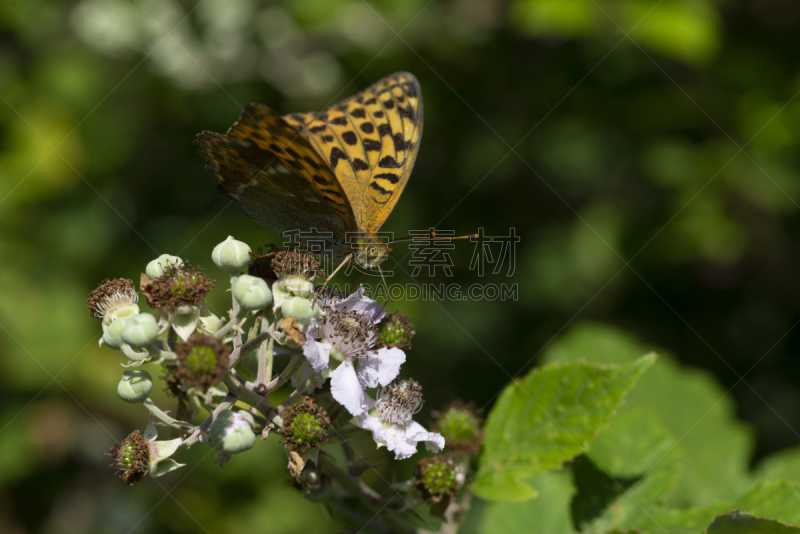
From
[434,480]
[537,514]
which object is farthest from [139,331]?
[537,514]

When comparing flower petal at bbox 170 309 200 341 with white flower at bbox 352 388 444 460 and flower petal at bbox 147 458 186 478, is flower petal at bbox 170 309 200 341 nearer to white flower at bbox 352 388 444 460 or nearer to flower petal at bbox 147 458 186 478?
flower petal at bbox 147 458 186 478

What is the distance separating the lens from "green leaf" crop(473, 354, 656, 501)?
2207mm

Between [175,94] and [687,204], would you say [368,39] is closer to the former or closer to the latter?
[175,94]

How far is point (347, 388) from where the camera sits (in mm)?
1963

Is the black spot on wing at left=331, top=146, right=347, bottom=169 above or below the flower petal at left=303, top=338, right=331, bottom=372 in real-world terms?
above

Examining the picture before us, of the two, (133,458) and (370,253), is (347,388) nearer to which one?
(133,458)

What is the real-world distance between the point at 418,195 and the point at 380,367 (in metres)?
2.63

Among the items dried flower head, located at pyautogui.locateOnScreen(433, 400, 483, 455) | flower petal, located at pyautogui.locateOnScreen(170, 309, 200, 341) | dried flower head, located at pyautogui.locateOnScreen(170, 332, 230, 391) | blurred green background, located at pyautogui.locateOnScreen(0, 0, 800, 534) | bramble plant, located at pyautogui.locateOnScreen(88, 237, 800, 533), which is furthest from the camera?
blurred green background, located at pyautogui.locateOnScreen(0, 0, 800, 534)

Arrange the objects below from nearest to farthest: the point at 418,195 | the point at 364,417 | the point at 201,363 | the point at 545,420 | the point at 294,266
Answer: the point at 201,363, the point at 364,417, the point at 294,266, the point at 545,420, the point at 418,195

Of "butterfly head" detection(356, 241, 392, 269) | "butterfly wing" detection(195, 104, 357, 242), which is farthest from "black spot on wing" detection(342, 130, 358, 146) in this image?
"butterfly head" detection(356, 241, 392, 269)

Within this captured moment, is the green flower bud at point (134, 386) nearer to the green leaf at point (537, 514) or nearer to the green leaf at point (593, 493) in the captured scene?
the green leaf at point (537, 514)

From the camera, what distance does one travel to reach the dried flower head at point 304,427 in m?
1.83

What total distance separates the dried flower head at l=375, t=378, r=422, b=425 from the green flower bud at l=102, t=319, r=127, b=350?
33.9 inches

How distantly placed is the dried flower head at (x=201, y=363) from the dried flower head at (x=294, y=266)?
43cm
